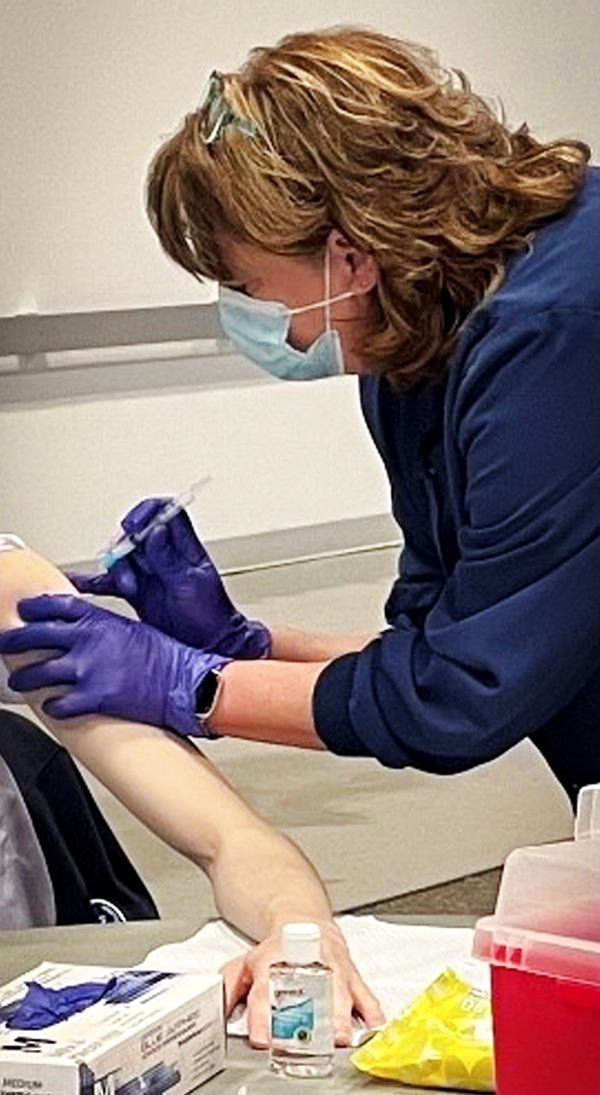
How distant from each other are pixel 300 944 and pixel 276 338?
28.5 inches

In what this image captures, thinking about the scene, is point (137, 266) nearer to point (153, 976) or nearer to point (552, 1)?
point (552, 1)

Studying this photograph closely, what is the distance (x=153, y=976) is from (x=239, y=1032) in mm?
77

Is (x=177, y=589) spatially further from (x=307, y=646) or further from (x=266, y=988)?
(x=266, y=988)

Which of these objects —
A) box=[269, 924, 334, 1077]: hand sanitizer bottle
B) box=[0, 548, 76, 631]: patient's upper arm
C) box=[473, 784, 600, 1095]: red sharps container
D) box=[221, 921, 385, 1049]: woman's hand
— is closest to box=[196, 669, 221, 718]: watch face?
box=[0, 548, 76, 631]: patient's upper arm

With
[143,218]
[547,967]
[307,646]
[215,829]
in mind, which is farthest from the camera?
[143,218]

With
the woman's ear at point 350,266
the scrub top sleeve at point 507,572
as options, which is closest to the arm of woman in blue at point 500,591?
the scrub top sleeve at point 507,572

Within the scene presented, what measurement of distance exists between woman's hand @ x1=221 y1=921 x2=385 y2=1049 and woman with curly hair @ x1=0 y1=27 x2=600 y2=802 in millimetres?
343

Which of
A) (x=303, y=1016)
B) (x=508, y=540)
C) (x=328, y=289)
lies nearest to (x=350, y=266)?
(x=328, y=289)

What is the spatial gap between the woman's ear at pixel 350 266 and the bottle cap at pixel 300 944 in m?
0.64

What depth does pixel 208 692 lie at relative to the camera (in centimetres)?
177

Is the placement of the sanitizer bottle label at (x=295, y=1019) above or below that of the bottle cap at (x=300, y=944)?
below

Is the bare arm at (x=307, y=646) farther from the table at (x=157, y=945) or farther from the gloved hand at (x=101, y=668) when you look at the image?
the table at (x=157, y=945)

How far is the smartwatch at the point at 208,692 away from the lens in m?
1.76

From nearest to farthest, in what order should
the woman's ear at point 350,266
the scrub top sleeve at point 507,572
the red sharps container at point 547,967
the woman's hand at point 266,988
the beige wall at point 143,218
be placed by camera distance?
the red sharps container at point 547,967, the woman's hand at point 266,988, the scrub top sleeve at point 507,572, the woman's ear at point 350,266, the beige wall at point 143,218
